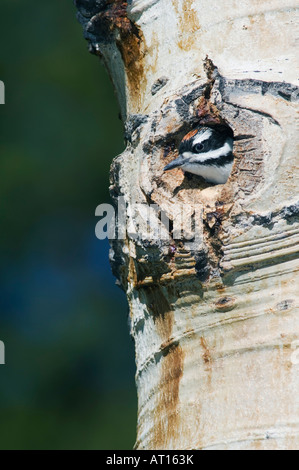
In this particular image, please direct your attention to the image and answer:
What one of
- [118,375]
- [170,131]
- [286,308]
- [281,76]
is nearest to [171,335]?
[286,308]

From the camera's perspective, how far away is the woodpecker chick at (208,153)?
1.59 meters

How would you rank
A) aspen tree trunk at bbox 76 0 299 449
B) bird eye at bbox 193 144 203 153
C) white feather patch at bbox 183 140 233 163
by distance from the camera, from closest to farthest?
aspen tree trunk at bbox 76 0 299 449
white feather patch at bbox 183 140 233 163
bird eye at bbox 193 144 203 153

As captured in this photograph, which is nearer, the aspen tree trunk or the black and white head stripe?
the aspen tree trunk

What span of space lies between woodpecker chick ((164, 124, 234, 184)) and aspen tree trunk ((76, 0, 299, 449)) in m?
0.02

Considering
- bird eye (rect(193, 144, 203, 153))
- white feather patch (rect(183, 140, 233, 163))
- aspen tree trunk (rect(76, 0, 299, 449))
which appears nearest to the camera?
aspen tree trunk (rect(76, 0, 299, 449))

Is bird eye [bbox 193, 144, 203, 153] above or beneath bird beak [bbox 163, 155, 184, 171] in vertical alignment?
above

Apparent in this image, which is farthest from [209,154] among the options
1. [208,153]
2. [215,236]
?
[215,236]

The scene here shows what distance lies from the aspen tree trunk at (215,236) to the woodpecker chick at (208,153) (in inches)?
1.0

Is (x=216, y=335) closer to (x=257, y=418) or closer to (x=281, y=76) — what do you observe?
(x=257, y=418)

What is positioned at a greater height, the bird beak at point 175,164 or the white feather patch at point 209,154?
the white feather patch at point 209,154

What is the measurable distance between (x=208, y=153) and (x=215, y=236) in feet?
0.75

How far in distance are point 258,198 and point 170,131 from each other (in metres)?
0.23

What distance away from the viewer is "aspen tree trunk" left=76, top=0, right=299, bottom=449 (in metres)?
1.37

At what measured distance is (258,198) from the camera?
1.45 metres
